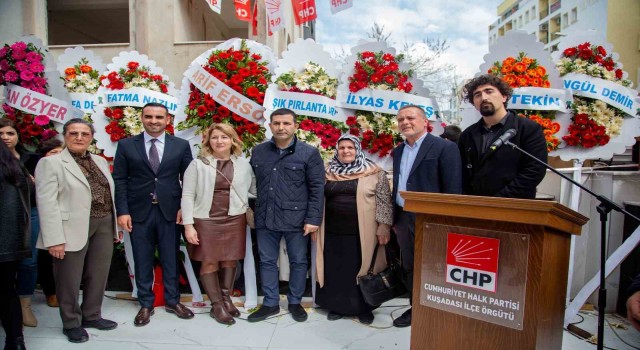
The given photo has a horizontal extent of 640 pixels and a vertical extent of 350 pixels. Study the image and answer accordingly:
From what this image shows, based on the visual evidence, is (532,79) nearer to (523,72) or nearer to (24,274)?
(523,72)

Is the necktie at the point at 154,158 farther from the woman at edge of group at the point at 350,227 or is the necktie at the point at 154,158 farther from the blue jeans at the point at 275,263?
the woman at edge of group at the point at 350,227

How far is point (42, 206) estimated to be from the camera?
3035mm

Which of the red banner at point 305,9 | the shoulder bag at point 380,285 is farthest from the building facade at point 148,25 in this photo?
the shoulder bag at point 380,285

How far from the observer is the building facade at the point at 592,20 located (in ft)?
71.8

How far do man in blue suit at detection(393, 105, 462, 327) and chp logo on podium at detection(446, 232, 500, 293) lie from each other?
110cm

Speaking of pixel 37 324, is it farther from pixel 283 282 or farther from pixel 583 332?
pixel 583 332

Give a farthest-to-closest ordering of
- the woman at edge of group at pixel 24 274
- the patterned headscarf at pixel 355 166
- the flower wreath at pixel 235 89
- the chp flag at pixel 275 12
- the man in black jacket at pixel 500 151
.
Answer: the chp flag at pixel 275 12 → the flower wreath at pixel 235 89 → the patterned headscarf at pixel 355 166 → the woman at edge of group at pixel 24 274 → the man in black jacket at pixel 500 151

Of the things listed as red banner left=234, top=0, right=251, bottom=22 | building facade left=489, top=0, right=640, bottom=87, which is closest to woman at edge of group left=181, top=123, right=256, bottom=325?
red banner left=234, top=0, right=251, bottom=22

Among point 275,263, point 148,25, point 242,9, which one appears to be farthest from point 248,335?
point 148,25

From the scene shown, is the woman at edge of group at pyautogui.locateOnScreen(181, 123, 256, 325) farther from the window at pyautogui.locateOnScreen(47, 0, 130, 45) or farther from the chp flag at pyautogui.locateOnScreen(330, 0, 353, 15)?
the window at pyautogui.locateOnScreen(47, 0, 130, 45)

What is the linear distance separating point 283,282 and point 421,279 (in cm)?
225

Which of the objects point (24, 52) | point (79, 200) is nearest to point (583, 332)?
point (79, 200)

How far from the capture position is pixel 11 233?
2.69m

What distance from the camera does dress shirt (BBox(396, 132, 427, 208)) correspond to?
3335mm
